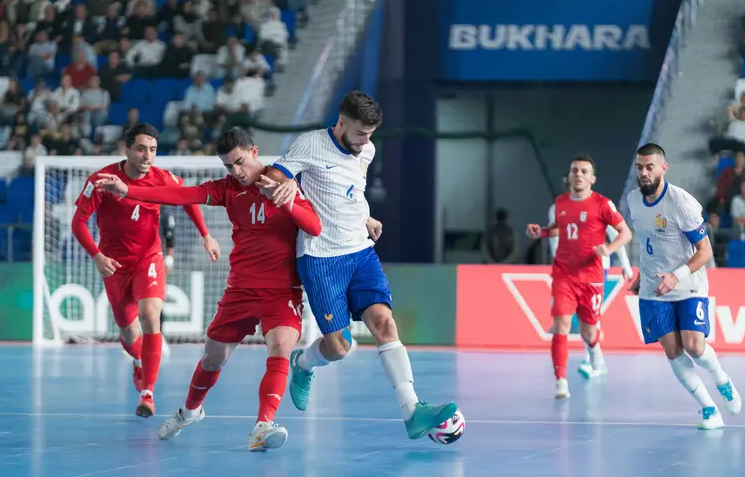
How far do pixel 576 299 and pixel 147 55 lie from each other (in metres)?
11.2

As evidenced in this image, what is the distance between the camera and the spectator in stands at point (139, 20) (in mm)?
20547

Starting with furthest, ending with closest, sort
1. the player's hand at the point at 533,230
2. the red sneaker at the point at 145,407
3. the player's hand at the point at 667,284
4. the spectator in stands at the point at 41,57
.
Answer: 1. the spectator in stands at the point at 41,57
2. the player's hand at the point at 533,230
3. the red sneaker at the point at 145,407
4. the player's hand at the point at 667,284

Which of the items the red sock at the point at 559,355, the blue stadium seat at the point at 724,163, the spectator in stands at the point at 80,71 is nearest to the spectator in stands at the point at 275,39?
the spectator in stands at the point at 80,71

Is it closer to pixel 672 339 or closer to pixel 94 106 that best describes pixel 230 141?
pixel 672 339

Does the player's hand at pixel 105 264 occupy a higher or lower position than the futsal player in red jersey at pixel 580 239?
higher

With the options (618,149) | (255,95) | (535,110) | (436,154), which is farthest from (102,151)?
(618,149)

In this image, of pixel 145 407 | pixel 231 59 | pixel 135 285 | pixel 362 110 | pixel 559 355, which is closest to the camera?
pixel 362 110

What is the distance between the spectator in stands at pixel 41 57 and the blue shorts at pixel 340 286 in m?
14.6

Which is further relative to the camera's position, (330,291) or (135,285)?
→ (135,285)

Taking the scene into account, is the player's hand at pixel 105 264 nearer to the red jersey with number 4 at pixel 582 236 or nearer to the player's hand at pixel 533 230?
the player's hand at pixel 533 230

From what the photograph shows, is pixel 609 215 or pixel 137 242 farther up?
pixel 137 242

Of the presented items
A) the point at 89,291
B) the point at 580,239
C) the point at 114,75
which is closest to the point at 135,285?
the point at 580,239

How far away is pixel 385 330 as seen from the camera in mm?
7055

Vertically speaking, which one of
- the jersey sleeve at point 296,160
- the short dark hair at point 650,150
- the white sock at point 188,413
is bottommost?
the white sock at point 188,413
